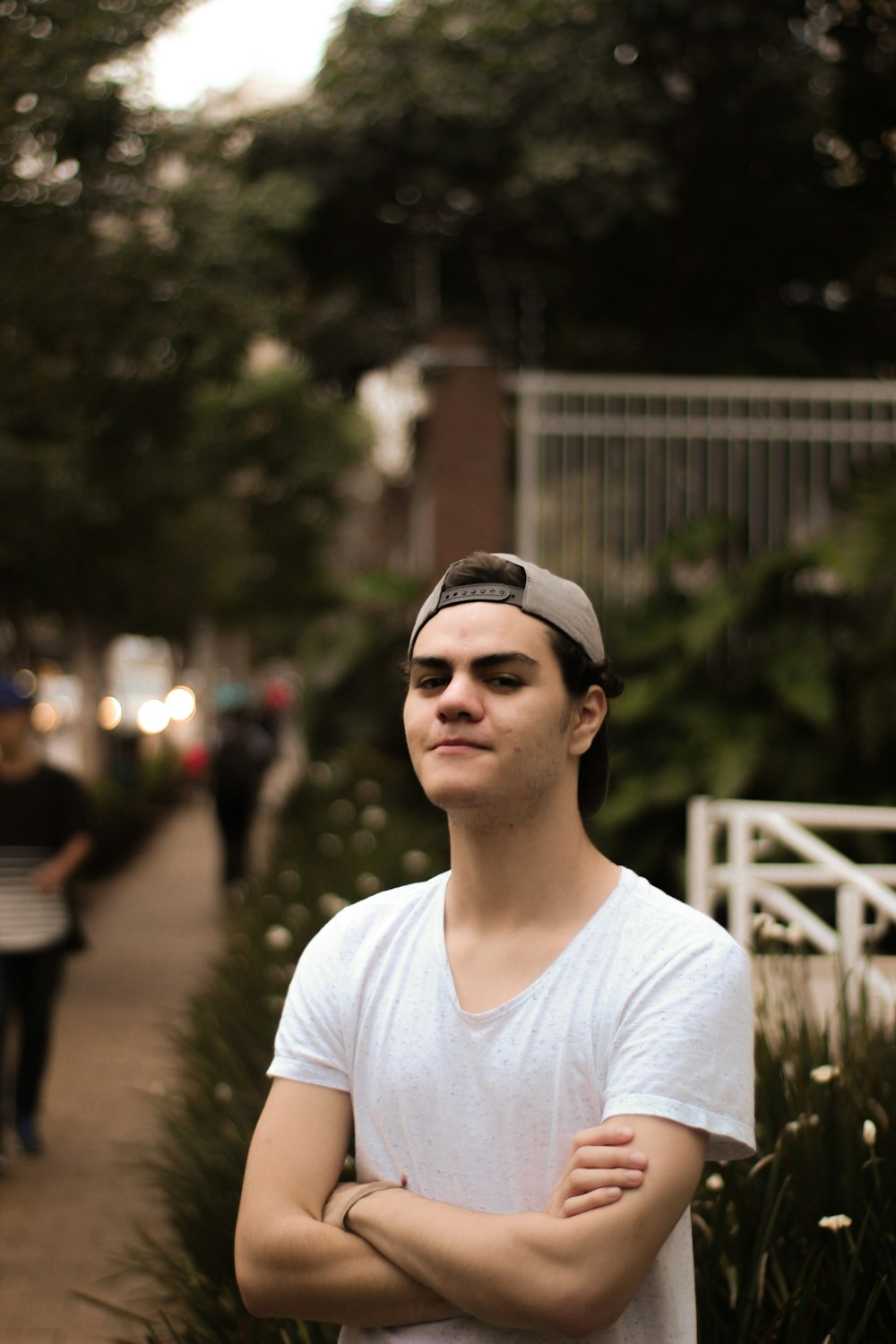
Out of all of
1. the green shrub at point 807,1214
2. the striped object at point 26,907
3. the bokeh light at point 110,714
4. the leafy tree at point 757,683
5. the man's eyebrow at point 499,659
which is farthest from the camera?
the bokeh light at point 110,714

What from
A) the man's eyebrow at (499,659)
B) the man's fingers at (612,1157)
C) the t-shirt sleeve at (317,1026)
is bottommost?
the man's fingers at (612,1157)

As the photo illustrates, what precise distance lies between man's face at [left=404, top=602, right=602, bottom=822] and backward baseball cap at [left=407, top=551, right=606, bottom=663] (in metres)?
0.02

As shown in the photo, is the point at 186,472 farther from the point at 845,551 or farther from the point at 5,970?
the point at 5,970

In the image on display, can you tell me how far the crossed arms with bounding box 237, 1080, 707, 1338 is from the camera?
1.86m

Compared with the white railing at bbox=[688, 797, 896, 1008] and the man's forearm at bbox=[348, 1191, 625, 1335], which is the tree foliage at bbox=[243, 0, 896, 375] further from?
the man's forearm at bbox=[348, 1191, 625, 1335]

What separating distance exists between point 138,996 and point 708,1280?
8.13 metres

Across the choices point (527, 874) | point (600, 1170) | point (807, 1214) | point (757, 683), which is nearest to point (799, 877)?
point (807, 1214)

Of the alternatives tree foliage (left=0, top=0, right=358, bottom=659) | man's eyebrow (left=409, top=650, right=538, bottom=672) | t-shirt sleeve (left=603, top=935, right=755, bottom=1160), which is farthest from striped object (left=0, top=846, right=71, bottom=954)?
t-shirt sleeve (left=603, top=935, right=755, bottom=1160)

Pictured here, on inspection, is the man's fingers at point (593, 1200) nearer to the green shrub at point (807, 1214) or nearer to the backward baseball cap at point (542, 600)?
the backward baseball cap at point (542, 600)

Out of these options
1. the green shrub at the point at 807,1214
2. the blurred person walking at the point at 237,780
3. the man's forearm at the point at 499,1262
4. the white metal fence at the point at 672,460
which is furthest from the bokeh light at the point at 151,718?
the man's forearm at the point at 499,1262

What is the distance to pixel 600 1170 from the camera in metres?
1.87

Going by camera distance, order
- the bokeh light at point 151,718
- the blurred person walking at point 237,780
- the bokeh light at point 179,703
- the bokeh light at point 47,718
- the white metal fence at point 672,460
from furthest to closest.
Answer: the bokeh light at point 47,718 → the bokeh light at point 179,703 → the bokeh light at point 151,718 → the blurred person walking at point 237,780 → the white metal fence at point 672,460

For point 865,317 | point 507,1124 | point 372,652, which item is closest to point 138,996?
point 372,652

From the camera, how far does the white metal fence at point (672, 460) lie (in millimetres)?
10141
